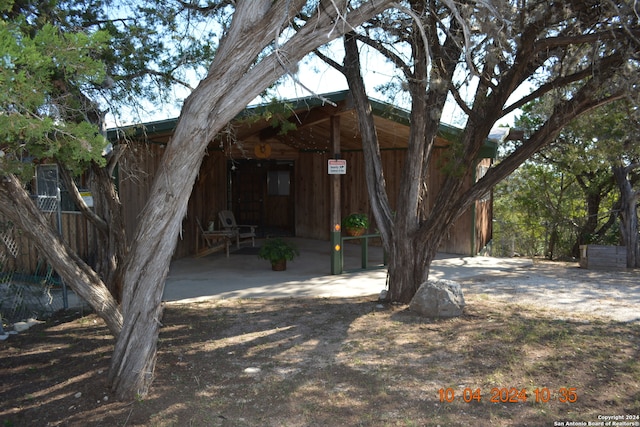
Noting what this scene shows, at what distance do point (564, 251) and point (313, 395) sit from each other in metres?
14.1

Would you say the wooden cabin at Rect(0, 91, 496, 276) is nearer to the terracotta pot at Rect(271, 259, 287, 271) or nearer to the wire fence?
the wire fence

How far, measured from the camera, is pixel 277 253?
9.39 metres

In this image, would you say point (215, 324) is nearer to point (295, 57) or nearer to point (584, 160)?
point (295, 57)

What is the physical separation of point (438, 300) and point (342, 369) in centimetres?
211

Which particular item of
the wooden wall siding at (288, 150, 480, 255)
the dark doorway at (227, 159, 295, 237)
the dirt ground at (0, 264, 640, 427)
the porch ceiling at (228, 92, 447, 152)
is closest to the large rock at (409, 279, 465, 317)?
the dirt ground at (0, 264, 640, 427)

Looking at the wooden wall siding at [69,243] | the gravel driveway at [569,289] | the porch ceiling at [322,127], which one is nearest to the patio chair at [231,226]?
the porch ceiling at [322,127]

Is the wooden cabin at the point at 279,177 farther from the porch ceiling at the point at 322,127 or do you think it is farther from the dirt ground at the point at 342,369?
the dirt ground at the point at 342,369

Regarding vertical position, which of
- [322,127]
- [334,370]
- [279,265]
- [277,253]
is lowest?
[334,370]

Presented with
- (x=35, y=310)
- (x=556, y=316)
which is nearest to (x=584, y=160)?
(x=556, y=316)

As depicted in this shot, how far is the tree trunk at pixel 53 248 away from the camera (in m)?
3.80

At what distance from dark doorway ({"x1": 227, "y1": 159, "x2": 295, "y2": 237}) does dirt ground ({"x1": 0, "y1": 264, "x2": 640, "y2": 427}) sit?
8640 millimetres

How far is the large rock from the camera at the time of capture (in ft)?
20.2

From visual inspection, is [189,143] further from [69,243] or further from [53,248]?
[69,243]

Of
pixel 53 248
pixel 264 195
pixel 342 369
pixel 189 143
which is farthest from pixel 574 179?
pixel 53 248
